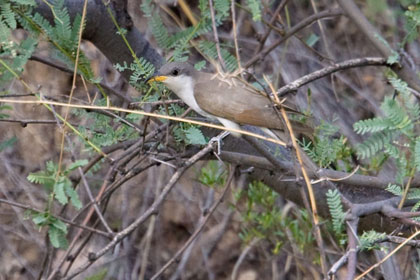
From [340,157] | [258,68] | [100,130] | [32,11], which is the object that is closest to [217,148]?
[100,130]

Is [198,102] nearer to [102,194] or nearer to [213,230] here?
[102,194]

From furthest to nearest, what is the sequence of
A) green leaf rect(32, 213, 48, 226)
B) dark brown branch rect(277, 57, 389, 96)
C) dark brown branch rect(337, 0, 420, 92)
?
dark brown branch rect(337, 0, 420, 92) → dark brown branch rect(277, 57, 389, 96) → green leaf rect(32, 213, 48, 226)

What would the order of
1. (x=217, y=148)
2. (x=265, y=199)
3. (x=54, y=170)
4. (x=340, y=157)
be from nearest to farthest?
(x=54, y=170)
(x=217, y=148)
(x=340, y=157)
(x=265, y=199)

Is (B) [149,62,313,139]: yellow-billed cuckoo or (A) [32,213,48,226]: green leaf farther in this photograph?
(B) [149,62,313,139]: yellow-billed cuckoo

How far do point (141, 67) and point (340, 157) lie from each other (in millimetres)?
1221

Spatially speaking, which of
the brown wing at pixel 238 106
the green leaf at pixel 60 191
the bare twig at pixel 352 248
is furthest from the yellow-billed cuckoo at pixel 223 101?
the bare twig at pixel 352 248

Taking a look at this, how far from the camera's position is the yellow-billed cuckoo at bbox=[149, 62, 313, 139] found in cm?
303

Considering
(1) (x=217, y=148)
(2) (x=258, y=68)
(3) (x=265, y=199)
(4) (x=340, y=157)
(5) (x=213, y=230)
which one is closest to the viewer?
(1) (x=217, y=148)

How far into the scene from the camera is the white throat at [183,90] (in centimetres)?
301

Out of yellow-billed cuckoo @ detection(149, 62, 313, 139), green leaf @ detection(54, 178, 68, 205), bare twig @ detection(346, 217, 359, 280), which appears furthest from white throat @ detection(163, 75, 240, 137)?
bare twig @ detection(346, 217, 359, 280)

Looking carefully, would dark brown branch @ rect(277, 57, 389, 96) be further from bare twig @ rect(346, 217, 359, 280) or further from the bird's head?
bare twig @ rect(346, 217, 359, 280)

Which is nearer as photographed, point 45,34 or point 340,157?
point 45,34

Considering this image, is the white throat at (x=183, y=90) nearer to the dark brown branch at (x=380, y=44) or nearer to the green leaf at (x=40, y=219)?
the green leaf at (x=40, y=219)

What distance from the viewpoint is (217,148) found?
2.94 meters
